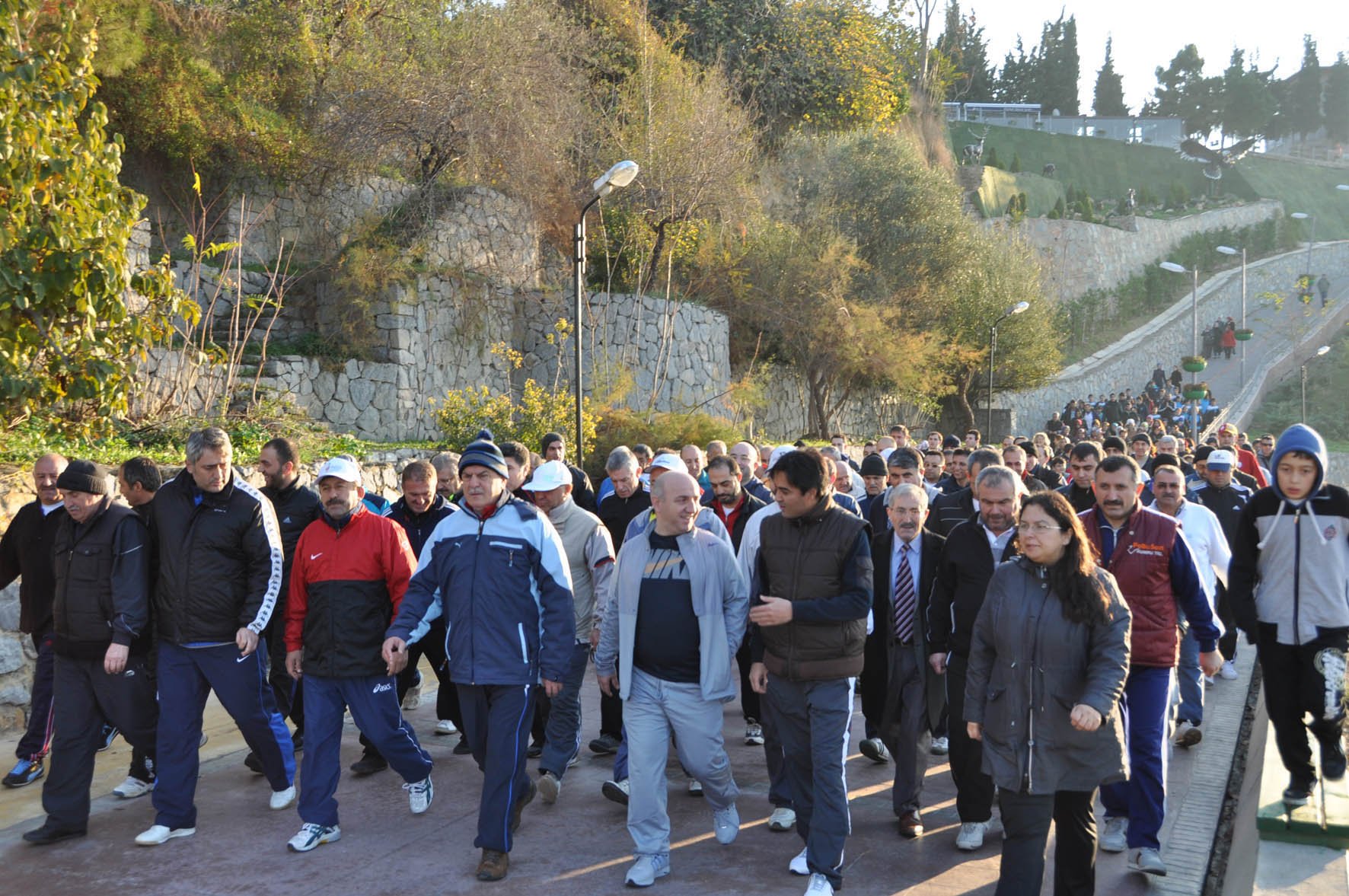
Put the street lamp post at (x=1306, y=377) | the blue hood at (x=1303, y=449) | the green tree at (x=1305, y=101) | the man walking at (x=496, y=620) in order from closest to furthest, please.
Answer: the man walking at (x=496, y=620)
the blue hood at (x=1303, y=449)
the street lamp post at (x=1306, y=377)
the green tree at (x=1305, y=101)

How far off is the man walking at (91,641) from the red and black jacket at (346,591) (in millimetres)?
783

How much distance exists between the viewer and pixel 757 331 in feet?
88.7

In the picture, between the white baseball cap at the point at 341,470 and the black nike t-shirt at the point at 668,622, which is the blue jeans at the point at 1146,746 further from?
the white baseball cap at the point at 341,470

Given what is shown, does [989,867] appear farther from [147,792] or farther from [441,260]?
[441,260]

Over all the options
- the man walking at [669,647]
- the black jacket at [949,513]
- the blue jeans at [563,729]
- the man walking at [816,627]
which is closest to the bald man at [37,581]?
the blue jeans at [563,729]

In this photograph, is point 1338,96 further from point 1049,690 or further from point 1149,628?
point 1049,690

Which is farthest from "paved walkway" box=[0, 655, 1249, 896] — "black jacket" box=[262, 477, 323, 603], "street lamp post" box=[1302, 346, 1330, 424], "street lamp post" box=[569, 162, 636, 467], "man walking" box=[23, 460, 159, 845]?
"street lamp post" box=[1302, 346, 1330, 424]

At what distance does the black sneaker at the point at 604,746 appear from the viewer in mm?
7305

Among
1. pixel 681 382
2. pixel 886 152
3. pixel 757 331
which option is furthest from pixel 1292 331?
pixel 681 382

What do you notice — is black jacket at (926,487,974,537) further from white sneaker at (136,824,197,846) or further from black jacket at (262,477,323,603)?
white sneaker at (136,824,197,846)

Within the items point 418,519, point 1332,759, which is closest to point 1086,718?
point 1332,759

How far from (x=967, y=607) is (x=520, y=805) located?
94.9 inches

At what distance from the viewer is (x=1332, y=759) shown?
219 inches

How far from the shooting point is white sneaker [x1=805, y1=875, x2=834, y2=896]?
15.7ft
